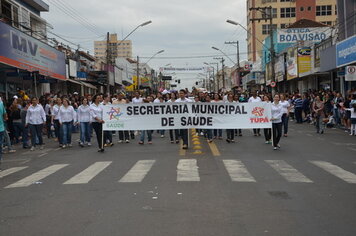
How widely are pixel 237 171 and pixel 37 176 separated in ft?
14.3

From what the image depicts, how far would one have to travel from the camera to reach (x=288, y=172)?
959 centimetres

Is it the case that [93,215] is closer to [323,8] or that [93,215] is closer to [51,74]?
[51,74]

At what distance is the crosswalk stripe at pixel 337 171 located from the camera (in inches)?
351

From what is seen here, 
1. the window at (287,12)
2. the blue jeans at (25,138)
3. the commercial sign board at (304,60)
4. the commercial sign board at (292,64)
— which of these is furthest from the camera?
the window at (287,12)

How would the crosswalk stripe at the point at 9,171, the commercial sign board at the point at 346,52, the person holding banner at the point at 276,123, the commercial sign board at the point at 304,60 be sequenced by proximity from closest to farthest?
1. the crosswalk stripe at the point at 9,171
2. the person holding banner at the point at 276,123
3. the commercial sign board at the point at 346,52
4. the commercial sign board at the point at 304,60

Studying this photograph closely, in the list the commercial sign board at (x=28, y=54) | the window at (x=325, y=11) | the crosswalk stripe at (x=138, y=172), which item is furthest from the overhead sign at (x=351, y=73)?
the window at (x=325, y=11)

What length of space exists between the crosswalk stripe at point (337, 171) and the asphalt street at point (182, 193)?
22mm

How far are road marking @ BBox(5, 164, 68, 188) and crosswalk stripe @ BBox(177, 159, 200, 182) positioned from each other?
2.94 metres

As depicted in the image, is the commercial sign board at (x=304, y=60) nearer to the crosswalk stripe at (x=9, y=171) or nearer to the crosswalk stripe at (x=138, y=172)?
the crosswalk stripe at (x=138, y=172)

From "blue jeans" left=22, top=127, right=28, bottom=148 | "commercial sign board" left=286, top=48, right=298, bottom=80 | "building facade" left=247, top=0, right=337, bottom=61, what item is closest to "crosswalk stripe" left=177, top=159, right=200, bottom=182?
A: "blue jeans" left=22, top=127, right=28, bottom=148

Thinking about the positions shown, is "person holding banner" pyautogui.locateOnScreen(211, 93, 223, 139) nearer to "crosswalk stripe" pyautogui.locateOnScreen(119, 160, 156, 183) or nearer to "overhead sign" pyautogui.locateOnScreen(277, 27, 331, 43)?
"crosswalk stripe" pyautogui.locateOnScreen(119, 160, 156, 183)

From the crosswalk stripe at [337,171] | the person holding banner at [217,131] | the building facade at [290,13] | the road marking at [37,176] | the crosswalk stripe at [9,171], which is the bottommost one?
the crosswalk stripe at [337,171]

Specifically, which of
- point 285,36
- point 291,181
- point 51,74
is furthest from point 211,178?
point 285,36

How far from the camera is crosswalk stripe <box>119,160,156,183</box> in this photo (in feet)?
28.9
